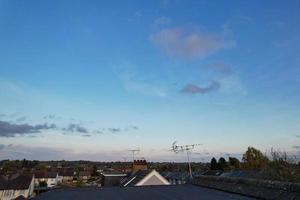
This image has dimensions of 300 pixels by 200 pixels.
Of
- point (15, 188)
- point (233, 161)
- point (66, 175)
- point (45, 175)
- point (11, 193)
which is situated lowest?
point (11, 193)

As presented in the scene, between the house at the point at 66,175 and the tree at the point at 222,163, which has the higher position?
the house at the point at 66,175

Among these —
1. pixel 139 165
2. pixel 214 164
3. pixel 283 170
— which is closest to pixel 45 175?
pixel 214 164

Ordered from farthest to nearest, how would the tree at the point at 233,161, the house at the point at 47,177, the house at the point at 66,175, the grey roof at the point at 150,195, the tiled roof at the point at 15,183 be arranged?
the house at the point at 66,175
the house at the point at 47,177
the tree at the point at 233,161
the tiled roof at the point at 15,183
the grey roof at the point at 150,195

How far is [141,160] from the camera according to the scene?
54.8m

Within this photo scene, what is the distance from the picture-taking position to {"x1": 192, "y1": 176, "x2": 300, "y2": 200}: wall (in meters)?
8.93

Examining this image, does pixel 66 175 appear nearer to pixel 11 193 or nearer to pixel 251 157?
pixel 11 193

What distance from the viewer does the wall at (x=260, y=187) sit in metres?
8.93

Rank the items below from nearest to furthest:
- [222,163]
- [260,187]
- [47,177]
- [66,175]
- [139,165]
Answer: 1. [260,187]
2. [139,165]
3. [222,163]
4. [47,177]
5. [66,175]

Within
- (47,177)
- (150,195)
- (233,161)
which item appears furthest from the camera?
(47,177)

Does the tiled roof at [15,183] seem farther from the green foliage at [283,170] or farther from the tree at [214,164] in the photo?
the green foliage at [283,170]

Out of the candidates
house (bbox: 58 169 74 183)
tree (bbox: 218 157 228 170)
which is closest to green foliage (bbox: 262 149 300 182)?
tree (bbox: 218 157 228 170)

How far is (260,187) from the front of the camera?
10.5m

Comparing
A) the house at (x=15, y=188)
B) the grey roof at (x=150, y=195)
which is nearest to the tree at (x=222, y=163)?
the house at (x=15, y=188)

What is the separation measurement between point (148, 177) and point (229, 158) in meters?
60.7
